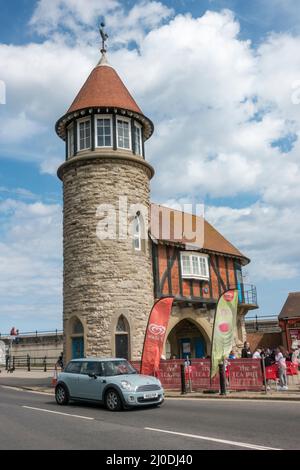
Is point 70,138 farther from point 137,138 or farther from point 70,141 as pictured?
point 137,138

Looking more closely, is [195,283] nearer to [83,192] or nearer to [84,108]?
[83,192]

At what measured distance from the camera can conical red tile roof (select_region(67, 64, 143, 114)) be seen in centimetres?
2233

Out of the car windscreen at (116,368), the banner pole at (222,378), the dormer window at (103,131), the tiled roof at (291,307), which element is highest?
the dormer window at (103,131)

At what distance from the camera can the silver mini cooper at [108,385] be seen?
11797mm

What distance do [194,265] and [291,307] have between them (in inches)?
423

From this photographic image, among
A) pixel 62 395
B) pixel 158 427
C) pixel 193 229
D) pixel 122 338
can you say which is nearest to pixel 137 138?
pixel 193 229

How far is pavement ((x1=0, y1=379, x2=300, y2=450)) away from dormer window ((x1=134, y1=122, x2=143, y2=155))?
13308 millimetres

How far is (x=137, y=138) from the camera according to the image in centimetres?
2330

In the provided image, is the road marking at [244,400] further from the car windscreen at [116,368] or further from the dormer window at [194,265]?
the dormer window at [194,265]

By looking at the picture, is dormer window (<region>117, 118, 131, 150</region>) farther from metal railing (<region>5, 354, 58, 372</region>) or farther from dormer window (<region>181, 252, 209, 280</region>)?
metal railing (<region>5, 354, 58, 372</region>)

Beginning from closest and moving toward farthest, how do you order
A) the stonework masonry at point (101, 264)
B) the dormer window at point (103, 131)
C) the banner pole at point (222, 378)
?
the banner pole at point (222, 378) → the stonework masonry at point (101, 264) → the dormer window at point (103, 131)

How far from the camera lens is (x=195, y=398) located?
15227 mm

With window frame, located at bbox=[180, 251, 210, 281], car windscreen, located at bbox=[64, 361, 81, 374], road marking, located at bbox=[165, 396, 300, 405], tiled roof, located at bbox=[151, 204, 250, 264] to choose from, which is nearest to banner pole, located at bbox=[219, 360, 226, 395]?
road marking, located at bbox=[165, 396, 300, 405]

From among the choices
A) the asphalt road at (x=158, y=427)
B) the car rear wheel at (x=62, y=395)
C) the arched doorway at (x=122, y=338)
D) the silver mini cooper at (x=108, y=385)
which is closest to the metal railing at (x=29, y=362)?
the arched doorway at (x=122, y=338)
